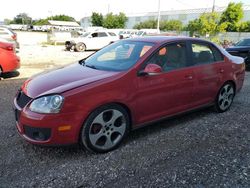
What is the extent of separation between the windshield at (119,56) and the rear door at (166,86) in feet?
0.73

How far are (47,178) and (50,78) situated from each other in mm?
1384

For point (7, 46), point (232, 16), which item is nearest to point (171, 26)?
point (232, 16)

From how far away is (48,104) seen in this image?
3.02m

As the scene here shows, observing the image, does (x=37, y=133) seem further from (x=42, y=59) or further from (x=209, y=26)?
(x=209, y=26)

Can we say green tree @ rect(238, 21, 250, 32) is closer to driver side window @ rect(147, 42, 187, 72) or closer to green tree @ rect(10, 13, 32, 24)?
driver side window @ rect(147, 42, 187, 72)

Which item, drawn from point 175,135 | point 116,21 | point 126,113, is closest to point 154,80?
point 126,113

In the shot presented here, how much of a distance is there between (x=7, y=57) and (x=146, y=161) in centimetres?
592

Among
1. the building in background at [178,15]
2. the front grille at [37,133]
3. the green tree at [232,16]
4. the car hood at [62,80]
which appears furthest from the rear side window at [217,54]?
the building in background at [178,15]

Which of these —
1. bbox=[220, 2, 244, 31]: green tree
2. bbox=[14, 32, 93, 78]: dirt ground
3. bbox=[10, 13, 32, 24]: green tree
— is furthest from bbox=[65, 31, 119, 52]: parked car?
bbox=[10, 13, 32, 24]: green tree

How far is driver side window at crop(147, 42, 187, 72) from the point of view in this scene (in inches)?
150

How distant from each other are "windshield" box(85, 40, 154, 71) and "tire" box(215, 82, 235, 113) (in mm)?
1874

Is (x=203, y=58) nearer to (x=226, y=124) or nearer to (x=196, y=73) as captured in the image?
(x=196, y=73)

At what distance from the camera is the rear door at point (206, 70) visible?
4.32m

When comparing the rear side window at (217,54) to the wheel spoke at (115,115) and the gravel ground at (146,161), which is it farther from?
the wheel spoke at (115,115)
